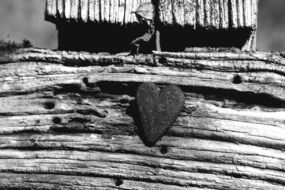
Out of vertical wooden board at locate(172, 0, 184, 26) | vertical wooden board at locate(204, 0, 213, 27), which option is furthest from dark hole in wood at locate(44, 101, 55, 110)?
vertical wooden board at locate(204, 0, 213, 27)

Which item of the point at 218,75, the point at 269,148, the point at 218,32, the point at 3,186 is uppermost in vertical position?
the point at 218,32

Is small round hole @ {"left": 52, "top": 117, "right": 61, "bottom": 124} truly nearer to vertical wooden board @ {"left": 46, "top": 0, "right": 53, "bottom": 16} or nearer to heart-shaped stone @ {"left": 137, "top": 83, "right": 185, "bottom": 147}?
heart-shaped stone @ {"left": 137, "top": 83, "right": 185, "bottom": 147}

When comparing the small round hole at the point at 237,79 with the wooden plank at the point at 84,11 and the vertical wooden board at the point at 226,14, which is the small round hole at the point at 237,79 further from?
the wooden plank at the point at 84,11

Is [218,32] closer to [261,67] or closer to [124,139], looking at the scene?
[261,67]

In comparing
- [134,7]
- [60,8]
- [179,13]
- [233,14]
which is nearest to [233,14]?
[233,14]

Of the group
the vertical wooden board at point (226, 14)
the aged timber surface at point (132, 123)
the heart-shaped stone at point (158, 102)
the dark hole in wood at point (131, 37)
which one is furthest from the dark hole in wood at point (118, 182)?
the vertical wooden board at point (226, 14)

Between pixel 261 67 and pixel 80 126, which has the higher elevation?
pixel 261 67

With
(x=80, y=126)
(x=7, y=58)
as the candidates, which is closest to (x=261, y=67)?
(x=80, y=126)
